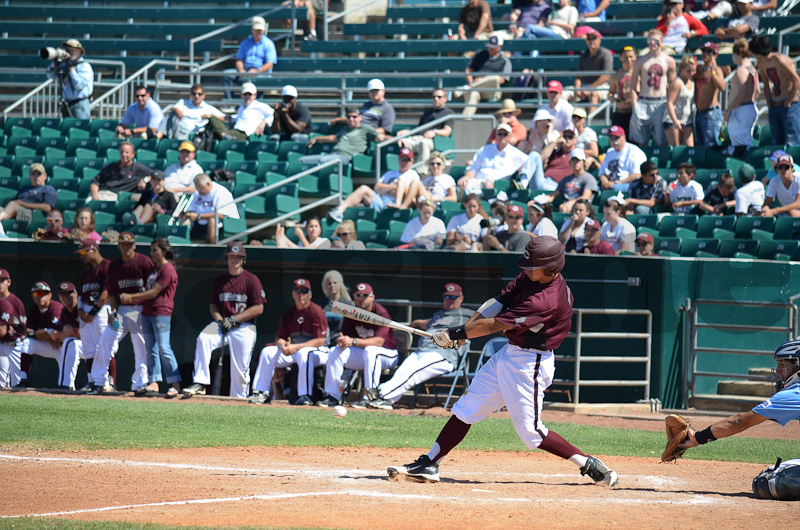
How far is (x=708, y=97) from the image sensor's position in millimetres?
13922

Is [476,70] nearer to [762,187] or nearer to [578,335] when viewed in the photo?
[762,187]

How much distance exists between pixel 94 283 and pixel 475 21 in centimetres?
1014

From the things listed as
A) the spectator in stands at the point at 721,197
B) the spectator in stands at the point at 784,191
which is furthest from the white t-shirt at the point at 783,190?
the spectator in stands at the point at 721,197

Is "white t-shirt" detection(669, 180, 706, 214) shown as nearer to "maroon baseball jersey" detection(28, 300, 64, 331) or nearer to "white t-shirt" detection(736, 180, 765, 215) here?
"white t-shirt" detection(736, 180, 765, 215)

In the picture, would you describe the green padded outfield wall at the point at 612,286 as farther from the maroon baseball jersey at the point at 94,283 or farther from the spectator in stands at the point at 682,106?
the spectator in stands at the point at 682,106

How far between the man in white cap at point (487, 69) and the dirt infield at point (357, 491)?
10457mm

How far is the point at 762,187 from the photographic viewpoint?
12609mm

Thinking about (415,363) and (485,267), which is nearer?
(415,363)

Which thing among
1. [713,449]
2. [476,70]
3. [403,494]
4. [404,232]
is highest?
[476,70]

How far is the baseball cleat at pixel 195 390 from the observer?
12.0 metres

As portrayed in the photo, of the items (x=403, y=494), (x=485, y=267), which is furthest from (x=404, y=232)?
(x=403, y=494)

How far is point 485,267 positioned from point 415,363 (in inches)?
61.2


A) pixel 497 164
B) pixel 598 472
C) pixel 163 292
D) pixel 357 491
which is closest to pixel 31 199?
pixel 163 292

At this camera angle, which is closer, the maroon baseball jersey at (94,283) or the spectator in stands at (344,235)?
the maroon baseball jersey at (94,283)
